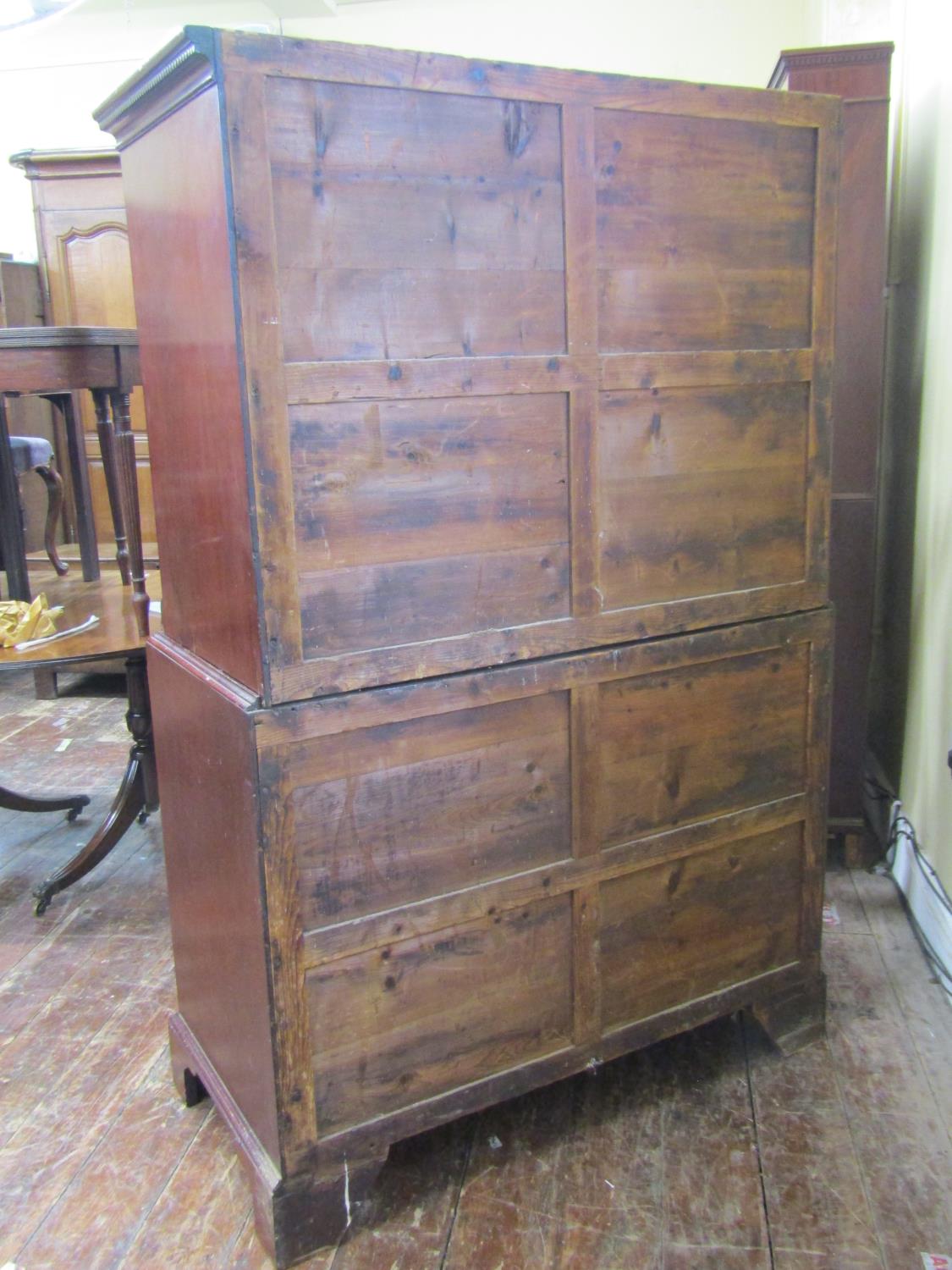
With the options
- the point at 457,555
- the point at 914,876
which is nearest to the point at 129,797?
the point at 457,555

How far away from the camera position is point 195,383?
1469mm

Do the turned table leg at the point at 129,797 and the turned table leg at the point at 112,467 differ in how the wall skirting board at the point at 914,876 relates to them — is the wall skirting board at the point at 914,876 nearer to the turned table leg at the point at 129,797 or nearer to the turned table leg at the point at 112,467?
the turned table leg at the point at 129,797

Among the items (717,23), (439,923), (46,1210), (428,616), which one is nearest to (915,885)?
(439,923)

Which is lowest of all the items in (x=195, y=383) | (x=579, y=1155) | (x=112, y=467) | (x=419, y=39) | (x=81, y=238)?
(x=579, y=1155)

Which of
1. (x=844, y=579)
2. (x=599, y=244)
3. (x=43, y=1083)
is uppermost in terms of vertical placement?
(x=599, y=244)

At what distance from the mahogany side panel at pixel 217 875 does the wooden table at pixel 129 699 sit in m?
0.78

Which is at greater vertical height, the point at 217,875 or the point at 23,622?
the point at 23,622

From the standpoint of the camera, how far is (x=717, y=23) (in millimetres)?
4586

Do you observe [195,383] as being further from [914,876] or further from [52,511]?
[52,511]

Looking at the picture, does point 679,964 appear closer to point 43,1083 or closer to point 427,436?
point 427,436

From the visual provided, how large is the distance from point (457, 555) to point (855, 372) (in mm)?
1383

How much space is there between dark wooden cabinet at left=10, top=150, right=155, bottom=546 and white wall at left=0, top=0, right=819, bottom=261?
56cm

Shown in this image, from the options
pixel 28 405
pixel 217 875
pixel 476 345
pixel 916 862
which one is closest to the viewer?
pixel 476 345

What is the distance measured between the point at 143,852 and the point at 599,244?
209 centimetres
